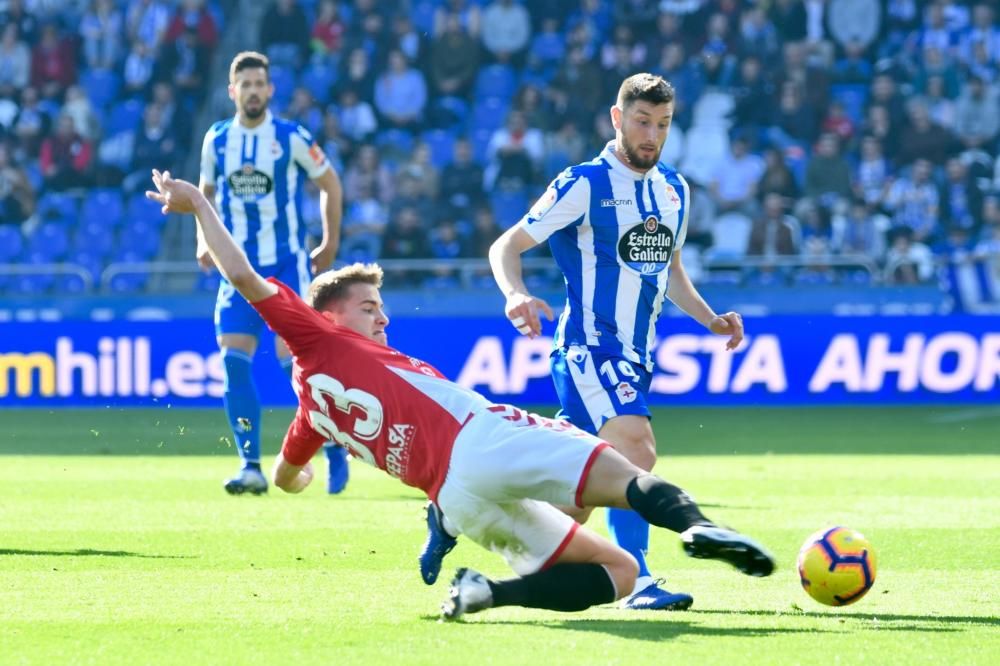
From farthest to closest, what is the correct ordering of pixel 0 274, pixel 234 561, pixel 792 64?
pixel 792 64 < pixel 0 274 < pixel 234 561

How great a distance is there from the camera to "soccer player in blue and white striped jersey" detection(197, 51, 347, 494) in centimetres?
1003

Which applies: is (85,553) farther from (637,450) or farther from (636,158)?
→ (636,158)

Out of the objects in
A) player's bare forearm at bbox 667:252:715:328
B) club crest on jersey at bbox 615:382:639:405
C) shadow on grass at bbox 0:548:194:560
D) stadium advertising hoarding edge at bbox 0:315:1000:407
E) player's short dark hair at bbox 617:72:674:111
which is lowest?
stadium advertising hoarding edge at bbox 0:315:1000:407

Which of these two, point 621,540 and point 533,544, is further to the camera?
point 621,540

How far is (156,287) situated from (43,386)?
2620mm

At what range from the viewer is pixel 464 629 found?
543 cm

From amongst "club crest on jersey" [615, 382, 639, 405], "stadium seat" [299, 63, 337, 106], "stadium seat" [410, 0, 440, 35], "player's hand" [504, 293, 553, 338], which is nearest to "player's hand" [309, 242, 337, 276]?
"club crest on jersey" [615, 382, 639, 405]

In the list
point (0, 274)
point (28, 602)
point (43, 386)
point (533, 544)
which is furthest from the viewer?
point (0, 274)

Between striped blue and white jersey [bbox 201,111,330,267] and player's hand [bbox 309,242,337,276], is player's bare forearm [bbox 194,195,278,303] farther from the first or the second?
striped blue and white jersey [bbox 201,111,330,267]

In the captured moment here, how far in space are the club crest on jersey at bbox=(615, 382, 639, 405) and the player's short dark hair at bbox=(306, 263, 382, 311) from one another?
1.07 meters

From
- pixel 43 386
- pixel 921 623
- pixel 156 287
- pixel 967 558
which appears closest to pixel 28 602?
pixel 921 623

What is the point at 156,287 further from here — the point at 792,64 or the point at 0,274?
the point at 792,64

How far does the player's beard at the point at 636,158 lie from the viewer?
643 cm

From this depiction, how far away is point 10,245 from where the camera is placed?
1950 cm
